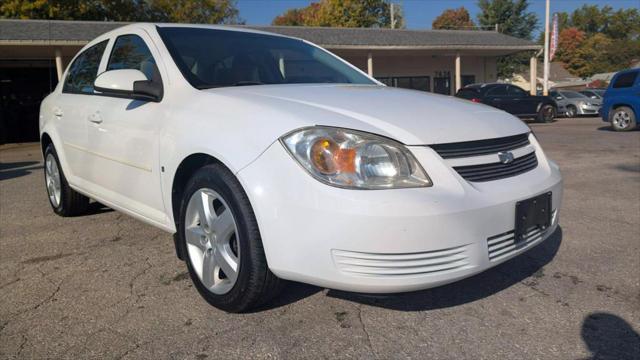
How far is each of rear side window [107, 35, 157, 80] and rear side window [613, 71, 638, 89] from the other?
12517 mm

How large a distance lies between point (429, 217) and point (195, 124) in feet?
4.17

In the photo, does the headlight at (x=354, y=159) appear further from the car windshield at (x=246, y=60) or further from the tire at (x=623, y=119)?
the tire at (x=623, y=119)

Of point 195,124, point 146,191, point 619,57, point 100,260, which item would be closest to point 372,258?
point 195,124

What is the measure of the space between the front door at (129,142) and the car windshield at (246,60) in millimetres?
227

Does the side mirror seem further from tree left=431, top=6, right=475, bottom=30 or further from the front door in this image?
tree left=431, top=6, right=475, bottom=30

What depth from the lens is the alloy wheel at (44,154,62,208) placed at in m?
4.54

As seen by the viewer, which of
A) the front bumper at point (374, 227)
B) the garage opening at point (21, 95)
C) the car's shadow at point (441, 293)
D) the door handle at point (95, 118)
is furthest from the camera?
the garage opening at point (21, 95)

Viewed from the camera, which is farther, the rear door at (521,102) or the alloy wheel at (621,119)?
the rear door at (521,102)

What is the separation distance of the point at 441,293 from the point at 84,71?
3340 mm

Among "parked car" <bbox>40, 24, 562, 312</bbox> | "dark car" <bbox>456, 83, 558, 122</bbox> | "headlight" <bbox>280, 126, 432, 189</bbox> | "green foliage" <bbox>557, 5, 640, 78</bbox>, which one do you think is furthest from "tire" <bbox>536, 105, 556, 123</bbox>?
"green foliage" <bbox>557, 5, 640, 78</bbox>

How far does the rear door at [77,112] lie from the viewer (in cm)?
375

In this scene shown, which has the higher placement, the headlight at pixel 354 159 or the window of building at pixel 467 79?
the window of building at pixel 467 79

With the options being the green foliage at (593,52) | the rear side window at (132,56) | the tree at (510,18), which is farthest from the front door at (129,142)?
the green foliage at (593,52)

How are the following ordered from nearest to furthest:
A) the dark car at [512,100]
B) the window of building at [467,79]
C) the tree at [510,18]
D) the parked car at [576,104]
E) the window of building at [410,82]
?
the dark car at [512,100], the parked car at [576,104], the window of building at [410,82], the window of building at [467,79], the tree at [510,18]
